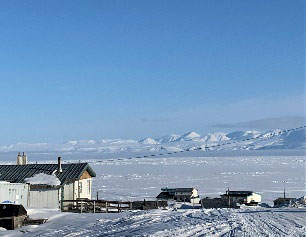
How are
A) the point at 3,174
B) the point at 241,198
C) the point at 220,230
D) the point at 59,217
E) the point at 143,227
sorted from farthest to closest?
1. the point at 241,198
2. the point at 3,174
3. the point at 59,217
4. the point at 143,227
5. the point at 220,230

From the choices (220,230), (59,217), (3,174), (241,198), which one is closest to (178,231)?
(220,230)

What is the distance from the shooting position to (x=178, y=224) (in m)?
21.7

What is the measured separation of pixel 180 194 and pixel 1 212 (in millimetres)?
38256

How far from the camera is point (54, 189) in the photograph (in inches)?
1296

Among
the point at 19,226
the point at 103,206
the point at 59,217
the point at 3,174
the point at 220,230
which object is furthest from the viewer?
the point at 3,174

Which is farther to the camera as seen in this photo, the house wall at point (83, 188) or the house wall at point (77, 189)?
the house wall at point (83, 188)

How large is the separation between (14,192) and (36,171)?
3564 mm

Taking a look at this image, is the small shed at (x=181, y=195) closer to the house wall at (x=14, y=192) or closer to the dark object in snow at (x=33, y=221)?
the house wall at (x=14, y=192)

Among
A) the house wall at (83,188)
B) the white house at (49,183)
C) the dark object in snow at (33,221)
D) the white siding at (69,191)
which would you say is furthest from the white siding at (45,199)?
the dark object in snow at (33,221)

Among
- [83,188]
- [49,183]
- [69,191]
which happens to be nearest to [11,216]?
[49,183]

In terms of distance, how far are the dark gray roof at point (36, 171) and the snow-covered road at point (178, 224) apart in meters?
8.09

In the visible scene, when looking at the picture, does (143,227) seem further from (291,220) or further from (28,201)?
(28,201)

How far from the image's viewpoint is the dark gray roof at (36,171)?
34.0m

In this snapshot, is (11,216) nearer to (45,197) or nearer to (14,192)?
(14,192)
